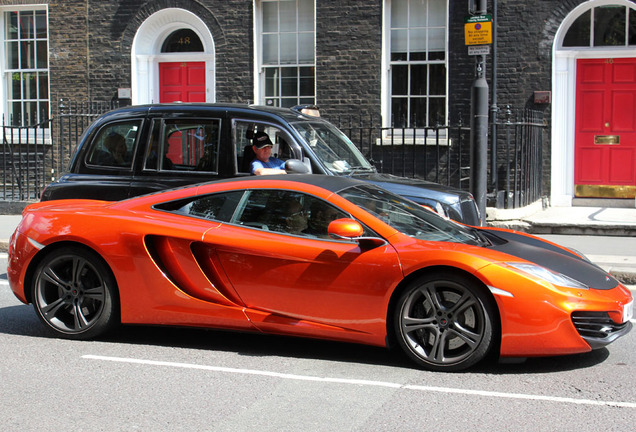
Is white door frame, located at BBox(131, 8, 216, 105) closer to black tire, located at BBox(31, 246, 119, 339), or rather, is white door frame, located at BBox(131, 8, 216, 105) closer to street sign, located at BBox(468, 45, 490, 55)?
street sign, located at BBox(468, 45, 490, 55)

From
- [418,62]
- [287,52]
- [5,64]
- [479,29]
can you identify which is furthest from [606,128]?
[5,64]

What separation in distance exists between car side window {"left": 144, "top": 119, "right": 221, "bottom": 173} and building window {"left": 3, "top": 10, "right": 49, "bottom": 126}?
982cm

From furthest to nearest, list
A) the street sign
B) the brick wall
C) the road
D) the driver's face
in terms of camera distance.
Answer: the brick wall → the street sign → the driver's face → the road

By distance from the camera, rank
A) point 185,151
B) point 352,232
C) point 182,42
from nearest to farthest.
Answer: point 352,232 < point 185,151 < point 182,42

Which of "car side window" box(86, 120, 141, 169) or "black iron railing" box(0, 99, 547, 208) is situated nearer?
"car side window" box(86, 120, 141, 169)

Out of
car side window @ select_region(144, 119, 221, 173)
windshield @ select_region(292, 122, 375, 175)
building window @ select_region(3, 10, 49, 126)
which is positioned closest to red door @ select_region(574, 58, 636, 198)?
windshield @ select_region(292, 122, 375, 175)

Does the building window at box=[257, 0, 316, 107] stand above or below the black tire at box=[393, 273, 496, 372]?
above

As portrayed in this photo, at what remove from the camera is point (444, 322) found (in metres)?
5.32

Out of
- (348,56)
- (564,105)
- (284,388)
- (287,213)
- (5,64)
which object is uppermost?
(5,64)

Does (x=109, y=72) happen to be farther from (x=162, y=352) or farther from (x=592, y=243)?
(x=162, y=352)

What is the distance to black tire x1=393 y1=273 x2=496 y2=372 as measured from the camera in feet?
17.2

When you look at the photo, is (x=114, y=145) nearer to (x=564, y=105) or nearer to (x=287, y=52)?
(x=287, y=52)

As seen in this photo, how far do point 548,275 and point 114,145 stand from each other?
504cm

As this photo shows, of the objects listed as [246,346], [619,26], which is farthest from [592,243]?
[246,346]
